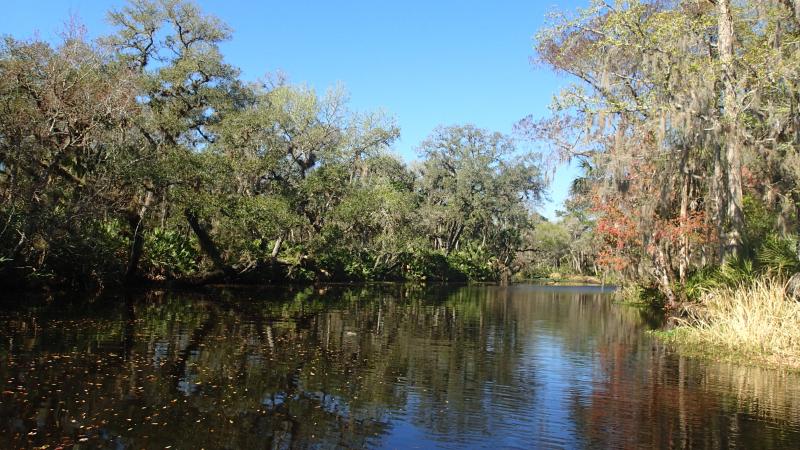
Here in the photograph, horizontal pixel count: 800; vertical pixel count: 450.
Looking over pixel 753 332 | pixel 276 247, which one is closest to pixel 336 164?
pixel 276 247

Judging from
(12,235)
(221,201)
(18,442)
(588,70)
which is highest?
(588,70)

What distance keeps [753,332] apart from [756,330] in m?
0.10

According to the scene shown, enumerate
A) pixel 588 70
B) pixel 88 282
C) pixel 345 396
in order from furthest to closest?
pixel 88 282 → pixel 588 70 → pixel 345 396

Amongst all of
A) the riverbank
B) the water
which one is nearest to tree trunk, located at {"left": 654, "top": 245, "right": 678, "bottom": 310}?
the water

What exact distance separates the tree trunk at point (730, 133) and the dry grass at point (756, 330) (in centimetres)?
362

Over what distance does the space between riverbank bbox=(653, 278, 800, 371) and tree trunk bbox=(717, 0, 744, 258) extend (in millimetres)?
3533

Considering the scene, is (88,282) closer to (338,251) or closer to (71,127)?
(71,127)

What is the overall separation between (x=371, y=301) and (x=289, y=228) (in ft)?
22.2

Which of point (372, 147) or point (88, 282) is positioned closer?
point (88, 282)

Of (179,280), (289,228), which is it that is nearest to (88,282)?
(179,280)

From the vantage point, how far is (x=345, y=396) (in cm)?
882

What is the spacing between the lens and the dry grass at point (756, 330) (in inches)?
474

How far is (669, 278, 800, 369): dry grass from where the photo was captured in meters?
12.0

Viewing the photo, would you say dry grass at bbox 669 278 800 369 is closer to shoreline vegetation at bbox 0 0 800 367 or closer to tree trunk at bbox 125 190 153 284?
shoreline vegetation at bbox 0 0 800 367
